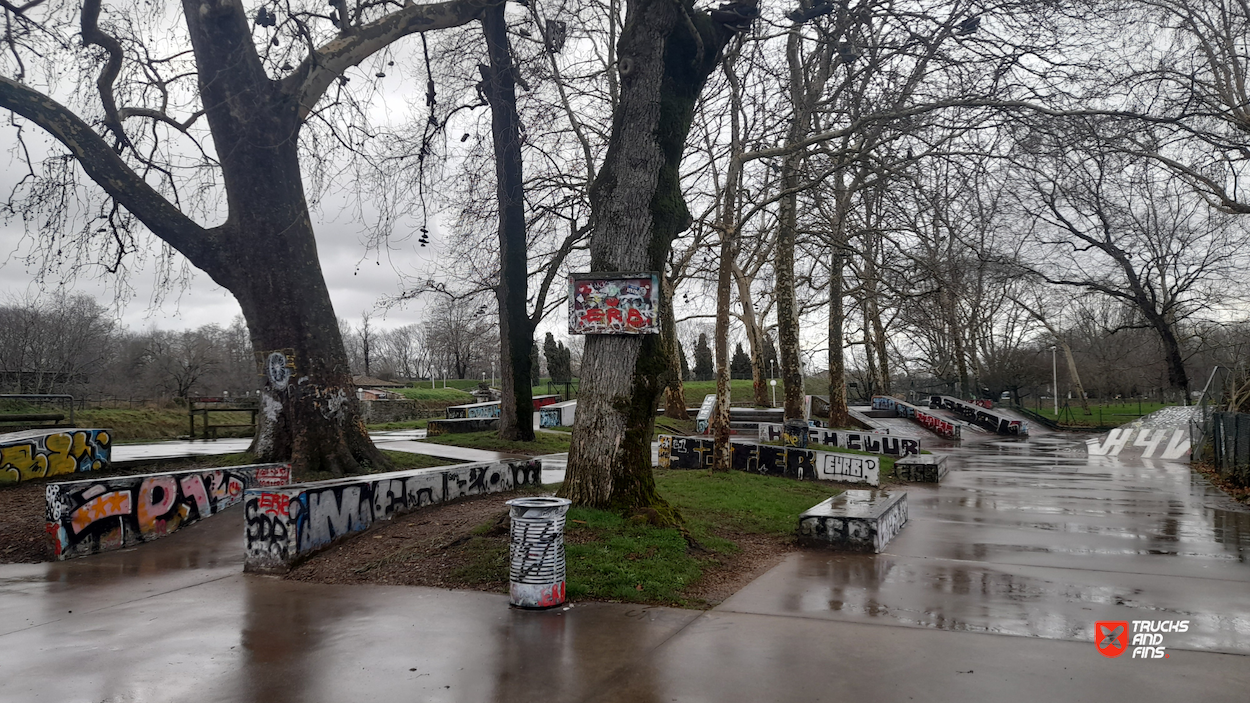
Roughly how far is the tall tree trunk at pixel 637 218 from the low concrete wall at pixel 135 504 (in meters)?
4.69

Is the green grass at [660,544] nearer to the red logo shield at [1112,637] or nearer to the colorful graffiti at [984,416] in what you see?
the red logo shield at [1112,637]

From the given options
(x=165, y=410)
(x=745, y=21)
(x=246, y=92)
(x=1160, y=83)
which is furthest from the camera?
(x=165, y=410)

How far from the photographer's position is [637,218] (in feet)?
27.5

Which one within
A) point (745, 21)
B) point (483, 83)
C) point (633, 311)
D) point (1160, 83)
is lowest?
point (633, 311)

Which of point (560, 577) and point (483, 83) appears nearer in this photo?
point (560, 577)

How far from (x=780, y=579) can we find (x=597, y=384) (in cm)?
268

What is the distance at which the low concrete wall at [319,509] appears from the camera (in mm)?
7273

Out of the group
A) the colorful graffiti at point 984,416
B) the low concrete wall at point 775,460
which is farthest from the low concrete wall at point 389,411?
the colorful graffiti at point 984,416

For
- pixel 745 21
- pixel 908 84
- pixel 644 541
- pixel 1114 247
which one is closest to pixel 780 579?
pixel 644 541

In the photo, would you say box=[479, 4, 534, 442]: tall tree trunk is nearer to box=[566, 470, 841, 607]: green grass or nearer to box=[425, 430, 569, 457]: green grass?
box=[425, 430, 569, 457]: green grass

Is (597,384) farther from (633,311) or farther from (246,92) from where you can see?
(246,92)

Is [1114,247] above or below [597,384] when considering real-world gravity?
above

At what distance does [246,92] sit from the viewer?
1172 cm

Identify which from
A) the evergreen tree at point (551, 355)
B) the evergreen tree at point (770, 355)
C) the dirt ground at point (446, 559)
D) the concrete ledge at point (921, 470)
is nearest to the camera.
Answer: the dirt ground at point (446, 559)
